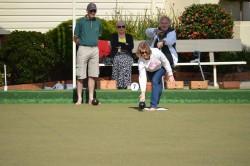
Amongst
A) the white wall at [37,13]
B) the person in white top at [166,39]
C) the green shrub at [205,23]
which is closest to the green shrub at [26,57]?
the white wall at [37,13]

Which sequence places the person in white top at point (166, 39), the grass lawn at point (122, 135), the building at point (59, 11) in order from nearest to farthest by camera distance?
the grass lawn at point (122, 135)
the person in white top at point (166, 39)
the building at point (59, 11)

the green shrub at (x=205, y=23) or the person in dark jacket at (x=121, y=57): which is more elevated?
the green shrub at (x=205, y=23)

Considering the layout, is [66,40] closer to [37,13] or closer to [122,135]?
[37,13]

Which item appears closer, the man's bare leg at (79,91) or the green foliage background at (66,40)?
the man's bare leg at (79,91)

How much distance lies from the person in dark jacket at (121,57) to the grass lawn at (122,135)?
1.41 m

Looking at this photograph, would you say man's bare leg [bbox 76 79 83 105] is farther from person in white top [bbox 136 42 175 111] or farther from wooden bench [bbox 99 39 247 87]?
wooden bench [bbox 99 39 247 87]

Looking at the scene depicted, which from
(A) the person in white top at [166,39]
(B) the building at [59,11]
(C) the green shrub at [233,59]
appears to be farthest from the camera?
(B) the building at [59,11]

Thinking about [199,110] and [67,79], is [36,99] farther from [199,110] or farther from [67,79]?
[67,79]

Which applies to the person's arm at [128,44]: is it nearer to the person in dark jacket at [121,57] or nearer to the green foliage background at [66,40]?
the person in dark jacket at [121,57]

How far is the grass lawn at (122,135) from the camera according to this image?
7210mm

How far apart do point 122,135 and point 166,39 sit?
13.7 feet

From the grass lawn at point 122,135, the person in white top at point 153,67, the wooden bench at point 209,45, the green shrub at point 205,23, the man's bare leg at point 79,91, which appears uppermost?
the green shrub at point 205,23

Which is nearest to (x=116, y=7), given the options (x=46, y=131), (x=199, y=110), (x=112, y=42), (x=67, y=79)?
(x=67, y=79)

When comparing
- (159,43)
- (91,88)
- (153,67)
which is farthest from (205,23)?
(153,67)
